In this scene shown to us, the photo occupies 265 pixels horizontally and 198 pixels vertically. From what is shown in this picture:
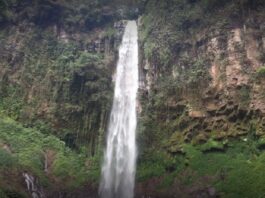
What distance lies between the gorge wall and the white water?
2.34ft

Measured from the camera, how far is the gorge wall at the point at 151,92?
3328 cm

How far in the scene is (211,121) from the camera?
35.4 meters

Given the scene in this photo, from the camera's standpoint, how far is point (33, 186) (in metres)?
32.5

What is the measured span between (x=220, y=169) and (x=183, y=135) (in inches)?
198

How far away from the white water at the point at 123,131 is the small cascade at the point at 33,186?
4644 millimetres

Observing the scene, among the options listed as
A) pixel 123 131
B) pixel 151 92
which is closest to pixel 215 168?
pixel 123 131

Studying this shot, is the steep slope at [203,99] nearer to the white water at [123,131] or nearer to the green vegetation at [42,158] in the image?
the white water at [123,131]

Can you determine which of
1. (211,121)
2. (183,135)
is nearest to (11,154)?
(183,135)

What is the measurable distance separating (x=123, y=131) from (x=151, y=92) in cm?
461

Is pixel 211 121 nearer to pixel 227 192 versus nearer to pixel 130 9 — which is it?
pixel 227 192

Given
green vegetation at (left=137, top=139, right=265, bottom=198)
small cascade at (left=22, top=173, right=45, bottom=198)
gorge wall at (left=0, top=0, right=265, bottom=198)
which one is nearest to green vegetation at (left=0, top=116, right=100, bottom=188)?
gorge wall at (left=0, top=0, right=265, bottom=198)

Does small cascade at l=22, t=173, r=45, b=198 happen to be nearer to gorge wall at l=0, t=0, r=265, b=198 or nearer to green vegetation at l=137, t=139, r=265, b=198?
gorge wall at l=0, t=0, r=265, b=198

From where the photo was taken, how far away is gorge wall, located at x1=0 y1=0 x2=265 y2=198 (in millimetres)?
33281

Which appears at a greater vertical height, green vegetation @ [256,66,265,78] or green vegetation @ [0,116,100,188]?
green vegetation @ [256,66,265,78]
